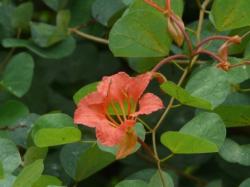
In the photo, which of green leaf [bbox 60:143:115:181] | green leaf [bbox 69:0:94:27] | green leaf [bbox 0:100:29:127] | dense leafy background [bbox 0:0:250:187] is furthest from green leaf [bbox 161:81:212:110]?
green leaf [bbox 69:0:94:27]

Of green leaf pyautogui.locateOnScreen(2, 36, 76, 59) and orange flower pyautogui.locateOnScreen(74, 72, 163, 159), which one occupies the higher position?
orange flower pyautogui.locateOnScreen(74, 72, 163, 159)

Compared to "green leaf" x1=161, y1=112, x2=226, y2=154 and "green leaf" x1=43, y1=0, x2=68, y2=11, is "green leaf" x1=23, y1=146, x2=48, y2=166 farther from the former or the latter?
"green leaf" x1=43, y1=0, x2=68, y2=11

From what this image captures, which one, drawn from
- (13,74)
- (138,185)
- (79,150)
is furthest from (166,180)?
(13,74)

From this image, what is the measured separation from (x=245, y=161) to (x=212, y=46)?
18cm

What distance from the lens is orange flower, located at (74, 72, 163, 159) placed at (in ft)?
2.31

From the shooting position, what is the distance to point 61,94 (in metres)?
1.25

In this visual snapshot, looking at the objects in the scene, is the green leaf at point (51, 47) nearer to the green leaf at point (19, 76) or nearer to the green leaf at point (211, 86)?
the green leaf at point (19, 76)

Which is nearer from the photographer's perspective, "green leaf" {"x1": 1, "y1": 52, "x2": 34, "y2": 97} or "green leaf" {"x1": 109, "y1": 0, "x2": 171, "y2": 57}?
"green leaf" {"x1": 109, "y1": 0, "x2": 171, "y2": 57}

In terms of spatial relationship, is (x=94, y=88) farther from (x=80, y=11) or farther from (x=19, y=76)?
(x=80, y=11)

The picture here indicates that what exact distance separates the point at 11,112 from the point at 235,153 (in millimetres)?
339

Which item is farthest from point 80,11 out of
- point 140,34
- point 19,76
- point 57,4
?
point 140,34

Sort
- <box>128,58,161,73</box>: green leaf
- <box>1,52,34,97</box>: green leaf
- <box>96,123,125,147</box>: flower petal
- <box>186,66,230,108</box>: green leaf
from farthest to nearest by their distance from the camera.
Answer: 1. <box>1,52,34,97</box>: green leaf
2. <box>128,58,161,73</box>: green leaf
3. <box>186,66,230,108</box>: green leaf
4. <box>96,123,125,147</box>: flower petal

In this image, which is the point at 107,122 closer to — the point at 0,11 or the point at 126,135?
the point at 126,135

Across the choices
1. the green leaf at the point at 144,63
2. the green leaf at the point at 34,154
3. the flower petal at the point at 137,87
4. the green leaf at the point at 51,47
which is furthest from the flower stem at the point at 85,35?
the flower petal at the point at 137,87
